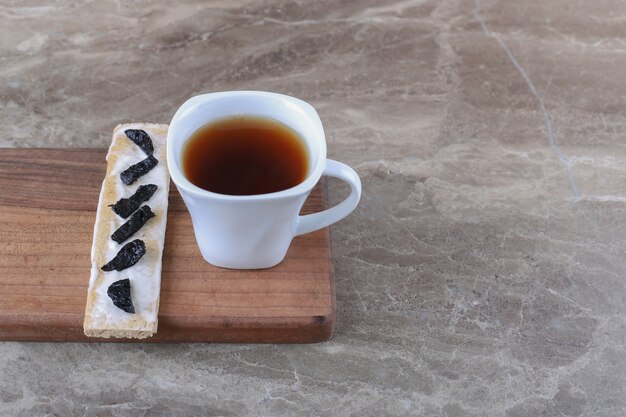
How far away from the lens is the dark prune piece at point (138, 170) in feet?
3.41

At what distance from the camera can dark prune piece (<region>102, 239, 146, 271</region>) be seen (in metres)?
0.95

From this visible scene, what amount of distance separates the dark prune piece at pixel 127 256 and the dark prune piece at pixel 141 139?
0.17 m

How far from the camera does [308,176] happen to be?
90cm

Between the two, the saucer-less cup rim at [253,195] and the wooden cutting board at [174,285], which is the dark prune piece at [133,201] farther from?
the saucer-less cup rim at [253,195]

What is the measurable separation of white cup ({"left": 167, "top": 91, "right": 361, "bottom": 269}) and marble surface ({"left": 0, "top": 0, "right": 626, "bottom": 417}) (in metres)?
0.14

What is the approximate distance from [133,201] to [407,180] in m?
0.47

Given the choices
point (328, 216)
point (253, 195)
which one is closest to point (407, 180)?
point (328, 216)

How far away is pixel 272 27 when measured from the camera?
151cm

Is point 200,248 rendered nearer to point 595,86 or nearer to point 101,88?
point 101,88

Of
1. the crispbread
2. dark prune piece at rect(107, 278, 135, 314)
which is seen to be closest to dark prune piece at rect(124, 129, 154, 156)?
the crispbread

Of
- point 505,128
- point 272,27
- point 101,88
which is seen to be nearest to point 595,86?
point 505,128

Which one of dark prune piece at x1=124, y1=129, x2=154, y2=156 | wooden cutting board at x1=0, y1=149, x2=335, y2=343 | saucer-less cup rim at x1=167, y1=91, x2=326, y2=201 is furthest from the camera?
dark prune piece at x1=124, y1=129, x2=154, y2=156

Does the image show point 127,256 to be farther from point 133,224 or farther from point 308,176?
point 308,176

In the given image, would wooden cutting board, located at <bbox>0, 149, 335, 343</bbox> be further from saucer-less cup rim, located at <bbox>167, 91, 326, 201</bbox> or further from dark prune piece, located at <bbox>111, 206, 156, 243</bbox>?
saucer-less cup rim, located at <bbox>167, 91, 326, 201</bbox>
